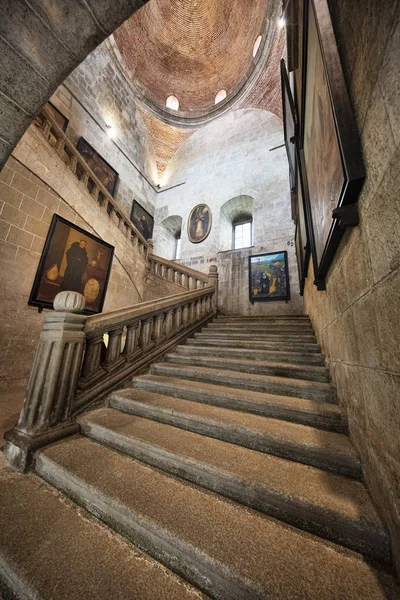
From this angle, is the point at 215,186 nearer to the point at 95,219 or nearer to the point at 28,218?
the point at 95,219

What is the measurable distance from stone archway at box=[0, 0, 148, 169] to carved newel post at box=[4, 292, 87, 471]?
1.24 m

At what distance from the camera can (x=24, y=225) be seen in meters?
3.81

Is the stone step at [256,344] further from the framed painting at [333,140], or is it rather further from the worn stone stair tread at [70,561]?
the worn stone stair tread at [70,561]

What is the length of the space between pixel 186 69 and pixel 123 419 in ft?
55.5

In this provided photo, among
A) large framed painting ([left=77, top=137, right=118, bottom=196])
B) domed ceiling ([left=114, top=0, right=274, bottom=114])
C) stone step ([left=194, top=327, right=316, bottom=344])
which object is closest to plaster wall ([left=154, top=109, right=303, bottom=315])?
domed ceiling ([left=114, top=0, right=274, bottom=114])

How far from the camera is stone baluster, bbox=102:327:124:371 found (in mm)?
2561

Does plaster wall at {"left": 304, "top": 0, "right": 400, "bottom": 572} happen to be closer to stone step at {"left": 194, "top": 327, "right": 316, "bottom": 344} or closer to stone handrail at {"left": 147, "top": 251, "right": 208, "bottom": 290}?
stone step at {"left": 194, "top": 327, "right": 316, "bottom": 344}

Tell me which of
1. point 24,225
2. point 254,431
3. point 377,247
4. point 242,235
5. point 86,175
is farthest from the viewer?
point 242,235

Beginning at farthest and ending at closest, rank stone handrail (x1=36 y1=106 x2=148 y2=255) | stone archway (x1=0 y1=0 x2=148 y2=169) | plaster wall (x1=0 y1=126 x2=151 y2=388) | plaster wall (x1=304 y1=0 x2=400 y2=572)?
stone handrail (x1=36 y1=106 x2=148 y2=255) → plaster wall (x1=0 y1=126 x2=151 y2=388) → stone archway (x1=0 y1=0 x2=148 y2=169) → plaster wall (x1=304 y1=0 x2=400 y2=572)

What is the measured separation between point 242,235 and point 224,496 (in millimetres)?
9016

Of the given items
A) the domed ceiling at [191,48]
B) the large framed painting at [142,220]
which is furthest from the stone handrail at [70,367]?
the domed ceiling at [191,48]

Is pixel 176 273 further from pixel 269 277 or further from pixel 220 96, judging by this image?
pixel 220 96

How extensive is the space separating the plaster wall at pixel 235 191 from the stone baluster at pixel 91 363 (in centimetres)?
589

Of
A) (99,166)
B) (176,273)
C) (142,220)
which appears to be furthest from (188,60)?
(176,273)
